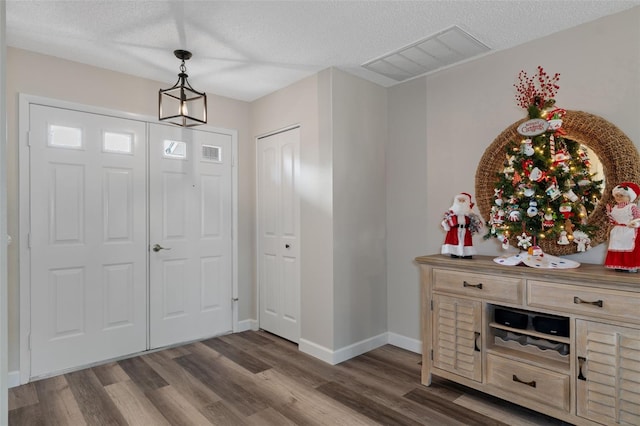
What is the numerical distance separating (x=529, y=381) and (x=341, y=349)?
1.48 m

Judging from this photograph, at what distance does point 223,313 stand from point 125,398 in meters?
1.42

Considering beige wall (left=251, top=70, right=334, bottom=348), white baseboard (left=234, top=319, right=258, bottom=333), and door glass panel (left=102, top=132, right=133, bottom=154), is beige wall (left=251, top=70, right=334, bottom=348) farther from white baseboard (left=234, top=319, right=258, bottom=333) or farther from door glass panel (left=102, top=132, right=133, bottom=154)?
door glass panel (left=102, top=132, right=133, bottom=154)

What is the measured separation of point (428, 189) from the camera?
11.1ft

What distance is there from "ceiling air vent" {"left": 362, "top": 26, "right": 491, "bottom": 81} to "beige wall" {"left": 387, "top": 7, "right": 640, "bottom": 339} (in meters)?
0.15

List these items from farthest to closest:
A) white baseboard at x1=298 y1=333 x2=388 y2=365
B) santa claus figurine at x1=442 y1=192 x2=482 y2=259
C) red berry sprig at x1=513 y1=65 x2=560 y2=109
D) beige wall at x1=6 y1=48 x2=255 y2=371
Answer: white baseboard at x1=298 y1=333 x2=388 y2=365, beige wall at x1=6 y1=48 x2=255 y2=371, santa claus figurine at x1=442 y1=192 x2=482 y2=259, red berry sprig at x1=513 y1=65 x2=560 y2=109

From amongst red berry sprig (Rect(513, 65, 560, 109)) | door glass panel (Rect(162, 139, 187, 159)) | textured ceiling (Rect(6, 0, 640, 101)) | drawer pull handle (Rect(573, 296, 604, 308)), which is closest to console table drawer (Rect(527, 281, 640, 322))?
drawer pull handle (Rect(573, 296, 604, 308))

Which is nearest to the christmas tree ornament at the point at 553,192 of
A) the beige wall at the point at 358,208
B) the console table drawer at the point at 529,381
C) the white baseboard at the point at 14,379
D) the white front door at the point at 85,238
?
the console table drawer at the point at 529,381

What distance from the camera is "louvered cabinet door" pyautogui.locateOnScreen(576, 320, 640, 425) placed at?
1882mm

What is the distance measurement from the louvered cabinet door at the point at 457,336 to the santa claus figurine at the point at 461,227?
34 centimetres

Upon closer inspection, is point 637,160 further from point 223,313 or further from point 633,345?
point 223,313

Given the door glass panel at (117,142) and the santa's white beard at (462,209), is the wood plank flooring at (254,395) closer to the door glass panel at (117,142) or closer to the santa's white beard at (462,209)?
the santa's white beard at (462,209)

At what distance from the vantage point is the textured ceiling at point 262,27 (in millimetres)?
2279

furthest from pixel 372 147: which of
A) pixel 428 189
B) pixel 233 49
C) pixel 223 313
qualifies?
pixel 223 313

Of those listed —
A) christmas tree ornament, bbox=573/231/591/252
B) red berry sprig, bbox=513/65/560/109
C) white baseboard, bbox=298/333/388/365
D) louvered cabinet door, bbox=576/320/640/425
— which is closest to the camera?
louvered cabinet door, bbox=576/320/640/425
